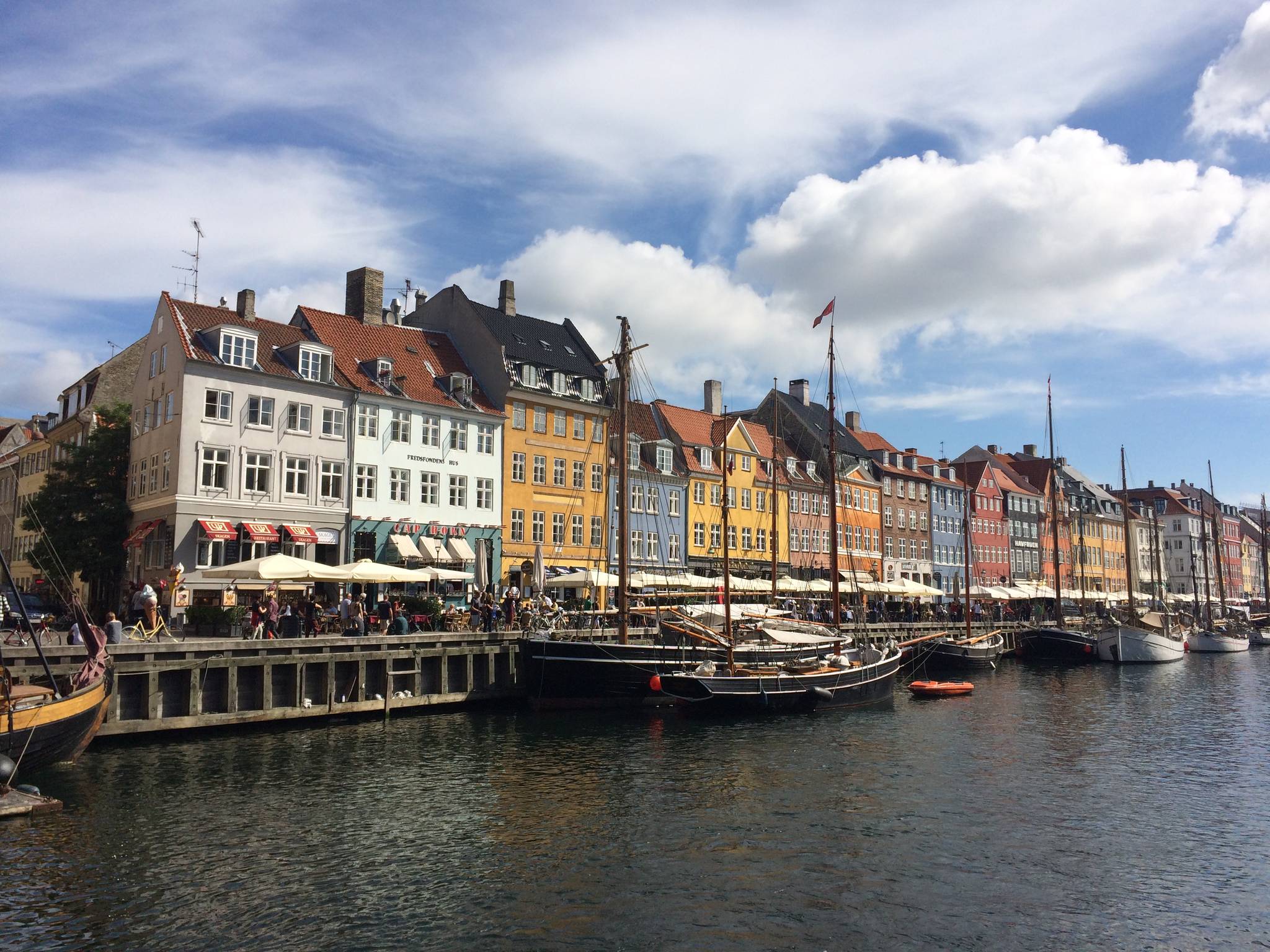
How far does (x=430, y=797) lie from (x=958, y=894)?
11.3 meters

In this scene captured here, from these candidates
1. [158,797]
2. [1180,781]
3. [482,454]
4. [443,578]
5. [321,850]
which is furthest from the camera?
[482,454]

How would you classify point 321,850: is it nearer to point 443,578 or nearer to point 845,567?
point 443,578

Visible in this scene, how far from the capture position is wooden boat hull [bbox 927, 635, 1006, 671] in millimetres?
58625

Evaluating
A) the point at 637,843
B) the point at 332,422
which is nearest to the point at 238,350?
the point at 332,422

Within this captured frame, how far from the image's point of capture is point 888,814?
880 inches

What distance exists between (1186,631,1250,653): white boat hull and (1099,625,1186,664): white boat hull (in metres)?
16.5

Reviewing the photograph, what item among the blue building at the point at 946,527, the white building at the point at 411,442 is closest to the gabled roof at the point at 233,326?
the white building at the point at 411,442

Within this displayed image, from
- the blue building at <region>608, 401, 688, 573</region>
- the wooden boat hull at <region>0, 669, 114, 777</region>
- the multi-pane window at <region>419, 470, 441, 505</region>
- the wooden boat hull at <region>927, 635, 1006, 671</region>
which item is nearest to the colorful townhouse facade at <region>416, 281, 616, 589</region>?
the blue building at <region>608, 401, 688, 573</region>

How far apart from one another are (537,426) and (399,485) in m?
9.88

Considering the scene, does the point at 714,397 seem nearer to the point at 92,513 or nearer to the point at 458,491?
the point at 458,491

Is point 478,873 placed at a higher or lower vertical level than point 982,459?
lower

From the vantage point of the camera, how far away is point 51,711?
72.4ft

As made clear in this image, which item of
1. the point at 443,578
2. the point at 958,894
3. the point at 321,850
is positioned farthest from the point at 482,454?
the point at 958,894

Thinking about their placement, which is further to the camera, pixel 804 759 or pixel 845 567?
pixel 845 567
